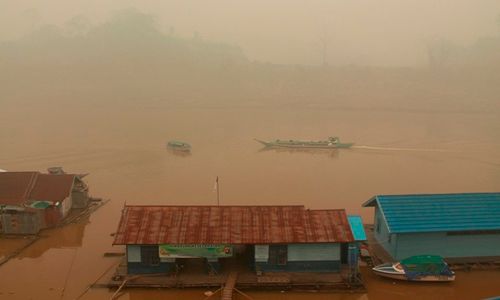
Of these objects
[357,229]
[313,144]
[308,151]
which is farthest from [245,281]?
[313,144]

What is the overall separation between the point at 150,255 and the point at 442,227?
7.38 metres

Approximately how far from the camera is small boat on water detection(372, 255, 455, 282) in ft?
39.3

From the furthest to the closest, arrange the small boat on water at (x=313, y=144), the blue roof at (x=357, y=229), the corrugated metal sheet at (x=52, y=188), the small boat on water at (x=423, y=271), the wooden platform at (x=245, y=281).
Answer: the small boat on water at (x=313, y=144) < the corrugated metal sheet at (x=52, y=188) < the blue roof at (x=357, y=229) < the small boat on water at (x=423, y=271) < the wooden platform at (x=245, y=281)

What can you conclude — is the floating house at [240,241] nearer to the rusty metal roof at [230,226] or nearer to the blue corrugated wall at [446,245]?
the rusty metal roof at [230,226]

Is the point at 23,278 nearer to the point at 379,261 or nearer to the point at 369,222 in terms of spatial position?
the point at 379,261

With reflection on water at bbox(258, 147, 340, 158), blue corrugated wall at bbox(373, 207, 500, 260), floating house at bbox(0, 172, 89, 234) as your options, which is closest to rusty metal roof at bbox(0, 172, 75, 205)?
floating house at bbox(0, 172, 89, 234)

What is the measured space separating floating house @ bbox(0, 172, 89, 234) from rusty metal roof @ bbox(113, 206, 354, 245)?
4825mm

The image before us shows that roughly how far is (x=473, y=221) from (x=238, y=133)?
3147cm

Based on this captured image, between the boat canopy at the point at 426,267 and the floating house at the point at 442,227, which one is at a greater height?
the floating house at the point at 442,227

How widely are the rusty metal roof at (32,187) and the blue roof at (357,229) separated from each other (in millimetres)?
9702

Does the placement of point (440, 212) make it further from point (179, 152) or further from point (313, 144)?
point (179, 152)

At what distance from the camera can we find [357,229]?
13.1 m

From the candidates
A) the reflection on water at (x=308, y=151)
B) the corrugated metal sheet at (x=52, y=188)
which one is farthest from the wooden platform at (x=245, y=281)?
the reflection on water at (x=308, y=151)

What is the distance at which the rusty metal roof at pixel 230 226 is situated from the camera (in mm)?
11756
